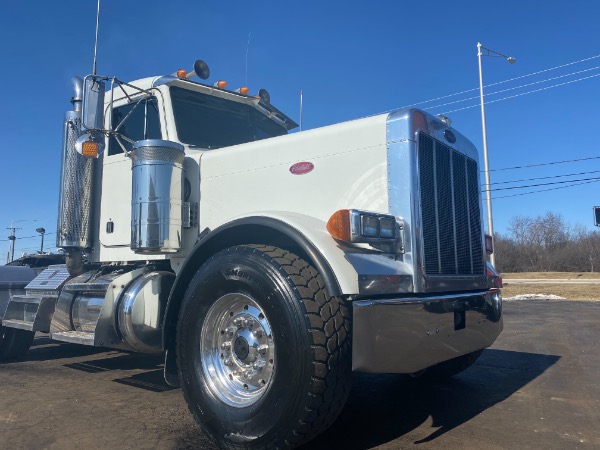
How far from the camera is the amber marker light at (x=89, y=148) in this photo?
15.6 feet

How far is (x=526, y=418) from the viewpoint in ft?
13.3

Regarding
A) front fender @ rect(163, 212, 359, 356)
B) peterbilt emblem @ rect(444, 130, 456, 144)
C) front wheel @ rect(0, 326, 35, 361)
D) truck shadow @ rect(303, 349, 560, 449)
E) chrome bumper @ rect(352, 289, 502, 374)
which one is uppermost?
peterbilt emblem @ rect(444, 130, 456, 144)

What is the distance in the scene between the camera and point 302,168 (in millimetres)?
4082

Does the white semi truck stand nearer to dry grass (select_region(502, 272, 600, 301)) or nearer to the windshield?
the windshield

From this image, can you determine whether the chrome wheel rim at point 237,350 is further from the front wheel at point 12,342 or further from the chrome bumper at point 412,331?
the front wheel at point 12,342

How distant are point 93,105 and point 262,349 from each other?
2.84 meters

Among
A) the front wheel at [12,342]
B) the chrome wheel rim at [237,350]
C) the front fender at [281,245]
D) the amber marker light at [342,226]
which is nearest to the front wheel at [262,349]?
the chrome wheel rim at [237,350]

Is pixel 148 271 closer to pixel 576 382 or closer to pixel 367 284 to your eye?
pixel 367 284

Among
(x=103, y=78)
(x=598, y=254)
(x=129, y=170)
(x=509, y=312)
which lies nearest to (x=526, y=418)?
(x=129, y=170)

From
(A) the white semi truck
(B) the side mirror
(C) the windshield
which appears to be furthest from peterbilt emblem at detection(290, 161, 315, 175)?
(B) the side mirror

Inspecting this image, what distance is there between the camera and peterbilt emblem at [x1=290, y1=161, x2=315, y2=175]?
4.04 m

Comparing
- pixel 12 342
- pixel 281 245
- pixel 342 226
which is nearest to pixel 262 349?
pixel 281 245

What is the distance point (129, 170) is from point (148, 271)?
3.81 ft

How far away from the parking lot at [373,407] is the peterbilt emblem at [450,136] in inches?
87.7
